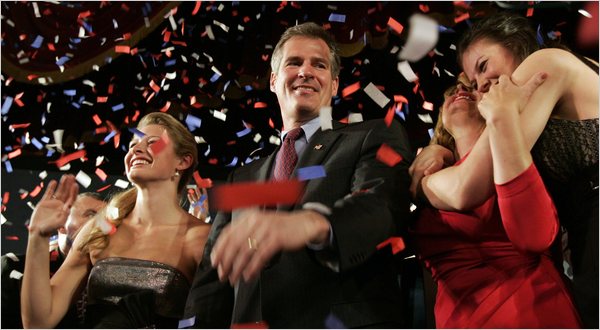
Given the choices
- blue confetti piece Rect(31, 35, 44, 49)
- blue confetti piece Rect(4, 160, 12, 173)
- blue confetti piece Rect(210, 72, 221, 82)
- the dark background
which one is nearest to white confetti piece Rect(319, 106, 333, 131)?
the dark background

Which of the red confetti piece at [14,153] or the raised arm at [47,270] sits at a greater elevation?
the red confetti piece at [14,153]

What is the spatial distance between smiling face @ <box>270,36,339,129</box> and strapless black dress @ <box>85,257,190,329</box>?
1.88ft

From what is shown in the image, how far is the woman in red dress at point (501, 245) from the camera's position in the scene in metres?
1.20

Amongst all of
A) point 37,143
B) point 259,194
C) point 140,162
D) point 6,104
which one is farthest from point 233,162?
point 259,194

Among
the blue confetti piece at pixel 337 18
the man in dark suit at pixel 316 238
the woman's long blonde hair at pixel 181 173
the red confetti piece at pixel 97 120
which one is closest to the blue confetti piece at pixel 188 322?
the man in dark suit at pixel 316 238

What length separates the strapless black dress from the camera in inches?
73.4

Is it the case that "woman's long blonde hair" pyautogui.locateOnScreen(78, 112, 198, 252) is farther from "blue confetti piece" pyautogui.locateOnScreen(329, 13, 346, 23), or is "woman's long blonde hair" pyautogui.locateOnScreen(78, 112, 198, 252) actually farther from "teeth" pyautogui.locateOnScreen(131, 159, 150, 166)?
"blue confetti piece" pyautogui.locateOnScreen(329, 13, 346, 23)

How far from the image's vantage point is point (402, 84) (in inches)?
141

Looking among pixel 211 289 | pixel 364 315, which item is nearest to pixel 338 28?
pixel 211 289

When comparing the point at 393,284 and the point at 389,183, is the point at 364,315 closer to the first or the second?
the point at 393,284

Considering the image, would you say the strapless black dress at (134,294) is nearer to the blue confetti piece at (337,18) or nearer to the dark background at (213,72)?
the dark background at (213,72)

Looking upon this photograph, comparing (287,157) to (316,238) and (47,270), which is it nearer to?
(316,238)

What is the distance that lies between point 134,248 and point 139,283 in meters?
0.15

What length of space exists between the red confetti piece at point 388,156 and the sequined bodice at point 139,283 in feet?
2.51
